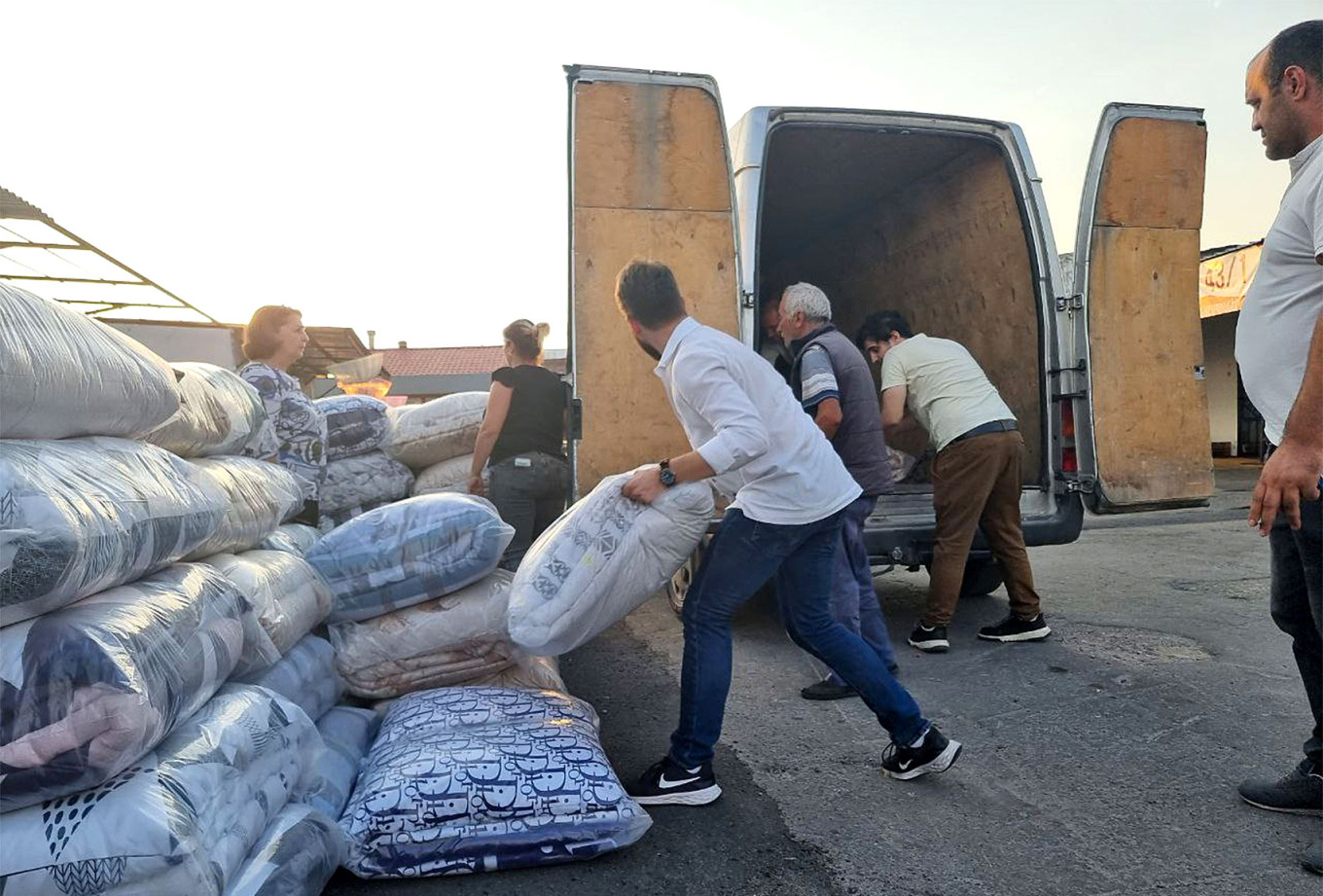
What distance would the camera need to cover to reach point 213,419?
288 centimetres

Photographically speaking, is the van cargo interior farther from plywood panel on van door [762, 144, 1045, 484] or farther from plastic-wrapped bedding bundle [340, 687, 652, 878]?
plastic-wrapped bedding bundle [340, 687, 652, 878]

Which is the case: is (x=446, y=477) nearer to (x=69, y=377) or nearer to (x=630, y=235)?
(x=630, y=235)

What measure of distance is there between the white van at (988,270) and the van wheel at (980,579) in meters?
0.01

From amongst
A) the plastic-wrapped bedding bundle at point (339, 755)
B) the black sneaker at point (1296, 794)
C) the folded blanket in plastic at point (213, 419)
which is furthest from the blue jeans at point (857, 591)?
the folded blanket in plastic at point (213, 419)

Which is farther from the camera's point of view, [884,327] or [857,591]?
[884,327]

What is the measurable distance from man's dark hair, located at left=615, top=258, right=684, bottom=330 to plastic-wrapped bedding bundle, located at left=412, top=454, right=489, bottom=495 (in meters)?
2.28

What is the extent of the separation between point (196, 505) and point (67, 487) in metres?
0.49

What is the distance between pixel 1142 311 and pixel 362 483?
4.04 meters

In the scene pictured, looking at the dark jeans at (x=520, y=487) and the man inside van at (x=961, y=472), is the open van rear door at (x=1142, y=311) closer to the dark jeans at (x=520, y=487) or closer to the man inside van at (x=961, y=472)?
the man inside van at (x=961, y=472)

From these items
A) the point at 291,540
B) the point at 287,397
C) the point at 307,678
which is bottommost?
the point at 307,678

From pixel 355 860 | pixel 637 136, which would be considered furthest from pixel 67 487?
pixel 637 136

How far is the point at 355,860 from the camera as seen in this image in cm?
206

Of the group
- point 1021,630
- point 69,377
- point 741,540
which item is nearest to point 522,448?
point 741,540

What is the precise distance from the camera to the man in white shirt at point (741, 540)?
2.54m
